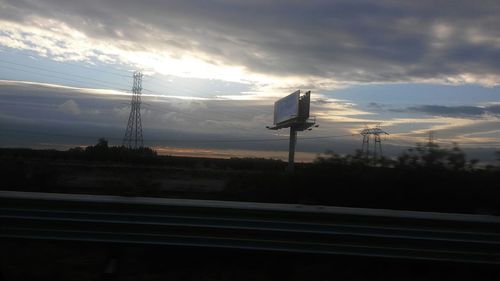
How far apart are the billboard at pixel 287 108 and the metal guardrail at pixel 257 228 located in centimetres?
4588

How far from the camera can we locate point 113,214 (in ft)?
24.3

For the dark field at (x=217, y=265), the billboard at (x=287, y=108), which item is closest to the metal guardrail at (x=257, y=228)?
the dark field at (x=217, y=265)

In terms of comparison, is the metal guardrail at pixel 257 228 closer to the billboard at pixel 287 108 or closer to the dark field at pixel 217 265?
the dark field at pixel 217 265

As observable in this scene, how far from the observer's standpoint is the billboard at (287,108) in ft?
177

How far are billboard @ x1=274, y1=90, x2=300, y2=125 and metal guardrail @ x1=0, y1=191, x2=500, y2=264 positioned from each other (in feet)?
151

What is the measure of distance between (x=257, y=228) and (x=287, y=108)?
5113cm

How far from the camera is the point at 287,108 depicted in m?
58.1

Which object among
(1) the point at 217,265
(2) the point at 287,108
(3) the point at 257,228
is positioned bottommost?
(1) the point at 217,265

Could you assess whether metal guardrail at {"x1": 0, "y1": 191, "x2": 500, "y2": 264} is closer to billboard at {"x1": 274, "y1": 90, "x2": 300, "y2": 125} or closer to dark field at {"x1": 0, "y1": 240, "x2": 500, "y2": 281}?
dark field at {"x1": 0, "y1": 240, "x2": 500, "y2": 281}

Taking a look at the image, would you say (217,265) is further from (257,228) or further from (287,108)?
(287,108)

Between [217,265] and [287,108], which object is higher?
[287,108]

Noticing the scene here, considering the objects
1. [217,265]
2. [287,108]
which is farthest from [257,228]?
[287,108]

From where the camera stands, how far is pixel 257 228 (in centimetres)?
730

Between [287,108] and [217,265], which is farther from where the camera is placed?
[287,108]
